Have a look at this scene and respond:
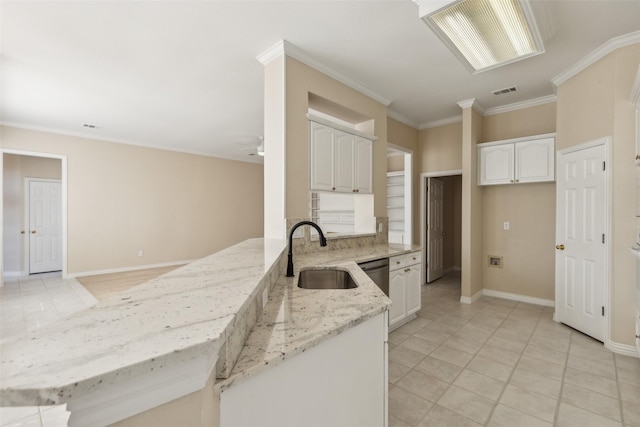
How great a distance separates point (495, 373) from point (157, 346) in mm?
2790

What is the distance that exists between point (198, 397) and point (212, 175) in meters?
7.73

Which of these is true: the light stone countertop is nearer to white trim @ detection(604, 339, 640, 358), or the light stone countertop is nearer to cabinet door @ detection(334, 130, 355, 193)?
cabinet door @ detection(334, 130, 355, 193)

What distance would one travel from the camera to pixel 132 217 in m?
6.43

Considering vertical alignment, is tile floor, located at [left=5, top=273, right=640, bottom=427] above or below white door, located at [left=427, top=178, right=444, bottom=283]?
below

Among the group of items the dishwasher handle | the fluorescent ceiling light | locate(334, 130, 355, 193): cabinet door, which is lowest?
the dishwasher handle

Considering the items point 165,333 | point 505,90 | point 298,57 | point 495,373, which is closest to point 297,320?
point 165,333

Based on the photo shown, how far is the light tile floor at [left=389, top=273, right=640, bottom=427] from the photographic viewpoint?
1919mm

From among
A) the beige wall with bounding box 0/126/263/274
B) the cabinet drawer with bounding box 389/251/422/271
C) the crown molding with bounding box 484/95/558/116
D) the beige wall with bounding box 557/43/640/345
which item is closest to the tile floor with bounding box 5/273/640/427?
the beige wall with bounding box 557/43/640/345

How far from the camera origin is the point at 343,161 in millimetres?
3393

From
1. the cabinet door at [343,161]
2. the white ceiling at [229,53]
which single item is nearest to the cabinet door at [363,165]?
the cabinet door at [343,161]

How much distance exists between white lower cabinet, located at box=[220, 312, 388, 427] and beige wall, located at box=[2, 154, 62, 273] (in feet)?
26.4

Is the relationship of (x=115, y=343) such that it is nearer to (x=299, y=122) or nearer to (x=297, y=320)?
(x=297, y=320)

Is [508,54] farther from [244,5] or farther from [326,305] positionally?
[326,305]

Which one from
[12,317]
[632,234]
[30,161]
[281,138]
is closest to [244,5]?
[281,138]
